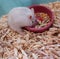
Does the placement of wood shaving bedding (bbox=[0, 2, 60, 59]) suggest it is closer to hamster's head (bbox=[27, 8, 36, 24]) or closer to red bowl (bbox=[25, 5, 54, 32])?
red bowl (bbox=[25, 5, 54, 32])

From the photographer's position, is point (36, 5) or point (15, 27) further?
point (36, 5)

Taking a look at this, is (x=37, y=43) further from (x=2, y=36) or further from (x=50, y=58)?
(x=2, y=36)

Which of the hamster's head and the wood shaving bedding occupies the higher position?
the hamster's head

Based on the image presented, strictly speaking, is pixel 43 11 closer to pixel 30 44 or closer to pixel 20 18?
pixel 20 18

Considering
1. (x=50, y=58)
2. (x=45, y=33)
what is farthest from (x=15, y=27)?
(x=50, y=58)

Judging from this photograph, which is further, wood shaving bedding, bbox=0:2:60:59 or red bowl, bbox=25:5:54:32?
red bowl, bbox=25:5:54:32

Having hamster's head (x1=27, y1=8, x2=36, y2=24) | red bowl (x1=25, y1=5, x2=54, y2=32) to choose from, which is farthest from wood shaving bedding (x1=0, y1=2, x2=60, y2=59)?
hamster's head (x1=27, y1=8, x2=36, y2=24)

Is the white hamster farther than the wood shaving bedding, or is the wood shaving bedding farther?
the white hamster

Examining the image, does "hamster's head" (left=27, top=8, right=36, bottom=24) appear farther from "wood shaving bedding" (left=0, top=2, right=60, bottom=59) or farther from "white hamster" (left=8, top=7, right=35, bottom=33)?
"wood shaving bedding" (left=0, top=2, right=60, bottom=59)

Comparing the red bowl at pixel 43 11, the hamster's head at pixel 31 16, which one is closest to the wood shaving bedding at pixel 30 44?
the red bowl at pixel 43 11

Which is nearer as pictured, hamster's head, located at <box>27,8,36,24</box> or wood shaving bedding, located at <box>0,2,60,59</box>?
wood shaving bedding, located at <box>0,2,60,59</box>
